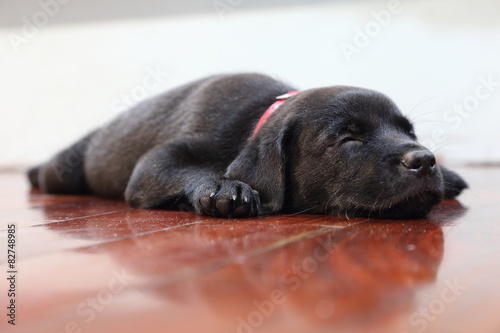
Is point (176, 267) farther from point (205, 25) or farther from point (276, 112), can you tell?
point (205, 25)

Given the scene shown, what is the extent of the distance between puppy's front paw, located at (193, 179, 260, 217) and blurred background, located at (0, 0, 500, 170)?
2.78m

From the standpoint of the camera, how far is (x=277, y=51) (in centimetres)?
586

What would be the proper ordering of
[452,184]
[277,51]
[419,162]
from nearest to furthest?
[419,162] < [452,184] < [277,51]

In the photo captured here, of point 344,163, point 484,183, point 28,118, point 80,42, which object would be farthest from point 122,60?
point 344,163

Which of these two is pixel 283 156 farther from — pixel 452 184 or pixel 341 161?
pixel 452 184

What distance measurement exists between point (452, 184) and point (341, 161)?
1003 millimetres

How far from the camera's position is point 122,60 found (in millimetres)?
6453

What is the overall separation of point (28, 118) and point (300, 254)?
603cm

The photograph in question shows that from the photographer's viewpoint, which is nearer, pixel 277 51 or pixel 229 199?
pixel 229 199

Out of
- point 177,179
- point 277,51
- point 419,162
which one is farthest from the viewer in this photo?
point 277,51

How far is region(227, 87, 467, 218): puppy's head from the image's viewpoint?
7.97 ft

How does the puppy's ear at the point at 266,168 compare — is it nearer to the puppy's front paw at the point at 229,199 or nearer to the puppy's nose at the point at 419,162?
the puppy's front paw at the point at 229,199

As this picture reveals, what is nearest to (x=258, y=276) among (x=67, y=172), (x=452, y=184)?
(x=452, y=184)

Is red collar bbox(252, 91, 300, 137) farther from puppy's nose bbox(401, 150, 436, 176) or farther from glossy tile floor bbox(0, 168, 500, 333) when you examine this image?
puppy's nose bbox(401, 150, 436, 176)
